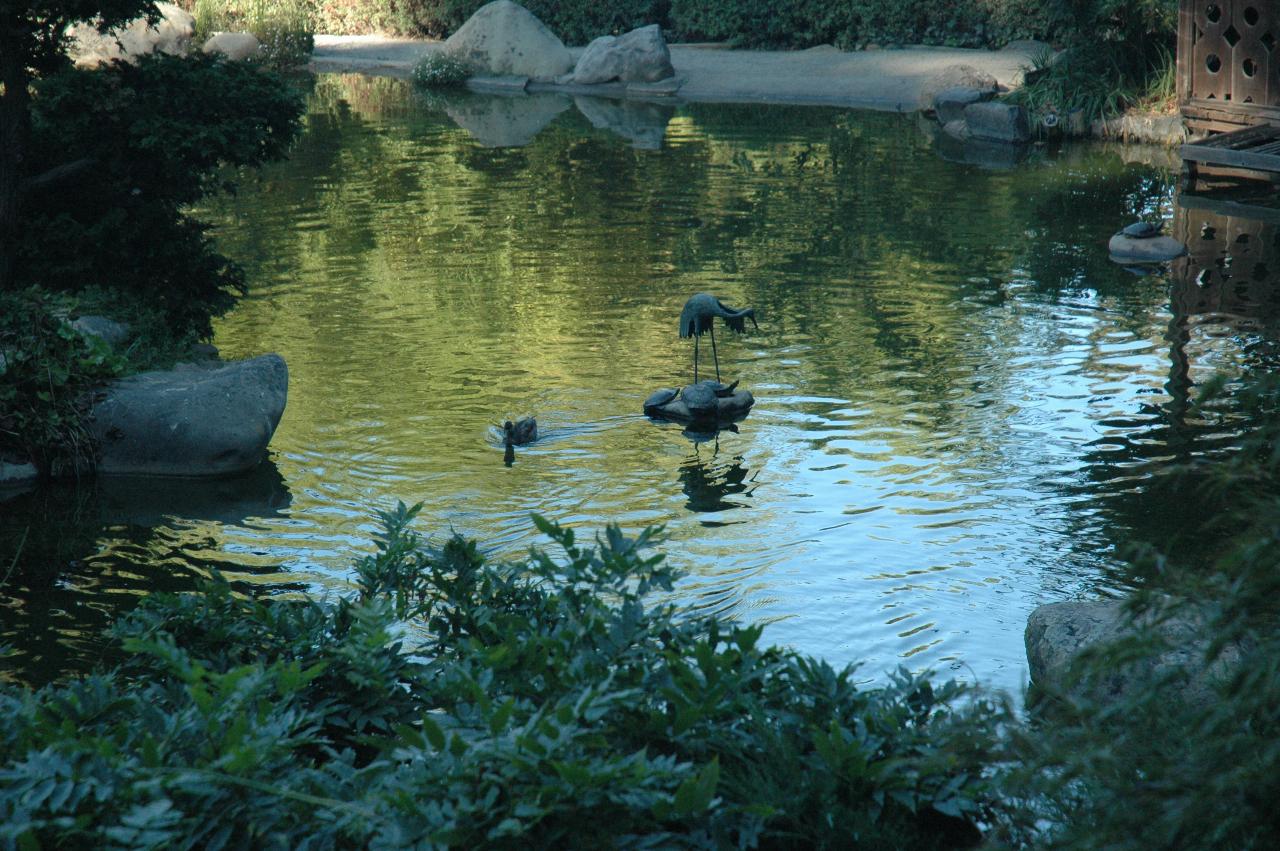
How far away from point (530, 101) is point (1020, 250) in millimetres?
13466

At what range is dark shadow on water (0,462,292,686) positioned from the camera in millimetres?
5684

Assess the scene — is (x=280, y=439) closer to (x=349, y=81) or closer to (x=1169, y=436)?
(x=1169, y=436)

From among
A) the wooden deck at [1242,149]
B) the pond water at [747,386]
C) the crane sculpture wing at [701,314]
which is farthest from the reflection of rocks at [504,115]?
the crane sculpture wing at [701,314]

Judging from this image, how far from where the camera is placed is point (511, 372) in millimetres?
9227

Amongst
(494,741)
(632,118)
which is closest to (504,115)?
(632,118)

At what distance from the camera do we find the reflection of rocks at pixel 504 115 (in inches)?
775

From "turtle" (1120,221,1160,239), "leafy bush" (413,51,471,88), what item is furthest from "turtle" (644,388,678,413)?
"leafy bush" (413,51,471,88)

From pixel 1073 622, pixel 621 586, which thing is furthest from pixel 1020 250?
pixel 621 586

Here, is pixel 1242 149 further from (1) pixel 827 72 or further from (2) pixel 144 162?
(2) pixel 144 162

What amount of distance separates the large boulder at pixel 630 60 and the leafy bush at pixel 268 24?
6.98 m

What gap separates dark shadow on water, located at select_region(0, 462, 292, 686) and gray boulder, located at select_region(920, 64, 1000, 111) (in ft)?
49.7

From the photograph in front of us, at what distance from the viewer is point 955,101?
1939cm

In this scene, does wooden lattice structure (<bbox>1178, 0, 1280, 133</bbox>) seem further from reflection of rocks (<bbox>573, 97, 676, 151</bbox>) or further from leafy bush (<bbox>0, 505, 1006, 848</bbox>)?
leafy bush (<bbox>0, 505, 1006, 848</bbox>)

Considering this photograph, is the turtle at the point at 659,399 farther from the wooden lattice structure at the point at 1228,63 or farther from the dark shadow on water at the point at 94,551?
the wooden lattice structure at the point at 1228,63
